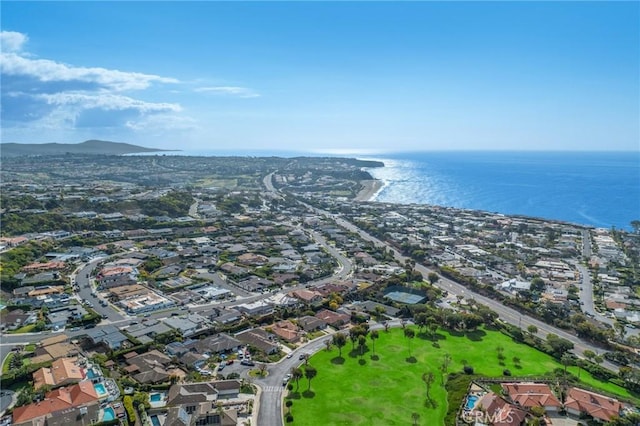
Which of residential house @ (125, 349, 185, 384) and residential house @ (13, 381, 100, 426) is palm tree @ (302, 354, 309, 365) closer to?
residential house @ (125, 349, 185, 384)

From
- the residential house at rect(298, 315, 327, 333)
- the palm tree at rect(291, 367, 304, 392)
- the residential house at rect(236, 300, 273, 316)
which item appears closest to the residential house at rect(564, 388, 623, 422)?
the palm tree at rect(291, 367, 304, 392)

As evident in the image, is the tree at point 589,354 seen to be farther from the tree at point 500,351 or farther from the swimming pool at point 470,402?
the swimming pool at point 470,402

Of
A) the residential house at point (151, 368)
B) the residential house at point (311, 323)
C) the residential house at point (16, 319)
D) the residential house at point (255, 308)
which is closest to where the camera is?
the residential house at point (151, 368)

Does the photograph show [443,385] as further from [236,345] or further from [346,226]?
[346,226]

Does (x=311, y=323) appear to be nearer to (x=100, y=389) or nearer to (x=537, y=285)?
(x=100, y=389)

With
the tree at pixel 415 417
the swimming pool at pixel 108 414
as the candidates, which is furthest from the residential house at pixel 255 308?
the tree at pixel 415 417
